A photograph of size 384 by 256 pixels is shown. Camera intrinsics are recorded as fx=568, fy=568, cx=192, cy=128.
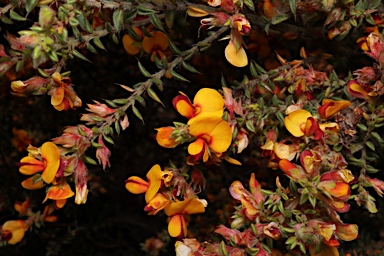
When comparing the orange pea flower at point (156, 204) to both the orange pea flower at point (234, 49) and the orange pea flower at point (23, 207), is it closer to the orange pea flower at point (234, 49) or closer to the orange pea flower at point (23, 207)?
the orange pea flower at point (234, 49)

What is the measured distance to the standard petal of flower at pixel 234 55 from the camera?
1.13 m

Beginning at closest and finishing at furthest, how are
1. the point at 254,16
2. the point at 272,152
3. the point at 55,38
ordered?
the point at 55,38, the point at 272,152, the point at 254,16

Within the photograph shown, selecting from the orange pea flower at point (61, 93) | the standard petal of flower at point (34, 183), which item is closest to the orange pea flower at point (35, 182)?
the standard petal of flower at point (34, 183)

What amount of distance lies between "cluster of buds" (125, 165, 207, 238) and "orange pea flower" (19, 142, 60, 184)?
0.16 meters

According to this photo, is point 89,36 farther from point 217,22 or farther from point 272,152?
point 272,152

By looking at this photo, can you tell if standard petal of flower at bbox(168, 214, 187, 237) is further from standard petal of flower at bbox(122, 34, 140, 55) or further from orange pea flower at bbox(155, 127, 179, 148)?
standard petal of flower at bbox(122, 34, 140, 55)

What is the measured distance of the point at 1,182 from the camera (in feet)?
6.69

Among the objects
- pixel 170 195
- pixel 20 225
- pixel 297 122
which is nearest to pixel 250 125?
pixel 297 122

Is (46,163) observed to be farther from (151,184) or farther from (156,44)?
(156,44)

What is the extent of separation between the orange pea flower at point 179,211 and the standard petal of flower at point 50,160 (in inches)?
8.9

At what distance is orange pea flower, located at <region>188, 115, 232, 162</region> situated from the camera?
3.45 ft

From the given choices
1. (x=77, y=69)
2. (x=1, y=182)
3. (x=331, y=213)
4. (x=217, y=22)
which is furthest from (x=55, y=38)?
(x=1, y=182)

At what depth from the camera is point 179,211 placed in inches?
44.4

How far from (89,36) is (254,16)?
1.28 ft
